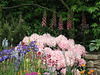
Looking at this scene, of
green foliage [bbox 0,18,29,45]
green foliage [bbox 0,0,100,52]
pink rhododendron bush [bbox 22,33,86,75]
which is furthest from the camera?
green foliage [bbox 0,0,100,52]

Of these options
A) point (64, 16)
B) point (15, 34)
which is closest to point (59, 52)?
point (15, 34)

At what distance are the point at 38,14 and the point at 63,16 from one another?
1.42m

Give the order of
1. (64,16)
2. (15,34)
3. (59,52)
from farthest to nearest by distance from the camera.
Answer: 1. (64,16)
2. (15,34)
3. (59,52)

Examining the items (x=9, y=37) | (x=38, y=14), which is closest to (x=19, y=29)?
(x=9, y=37)

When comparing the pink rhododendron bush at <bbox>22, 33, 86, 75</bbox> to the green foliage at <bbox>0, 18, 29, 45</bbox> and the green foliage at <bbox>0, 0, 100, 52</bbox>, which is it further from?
the green foliage at <bbox>0, 0, 100, 52</bbox>

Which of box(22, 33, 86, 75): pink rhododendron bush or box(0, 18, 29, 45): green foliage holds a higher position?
box(0, 18, 29, 45): green foliage

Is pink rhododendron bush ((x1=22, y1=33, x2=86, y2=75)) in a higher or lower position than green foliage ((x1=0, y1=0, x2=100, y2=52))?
lower

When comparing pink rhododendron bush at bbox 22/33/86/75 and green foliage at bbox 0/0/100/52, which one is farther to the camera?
green foliage at bbox 0/0/100/52

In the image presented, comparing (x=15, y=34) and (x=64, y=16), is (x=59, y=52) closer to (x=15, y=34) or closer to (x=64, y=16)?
(x=15, y=34)

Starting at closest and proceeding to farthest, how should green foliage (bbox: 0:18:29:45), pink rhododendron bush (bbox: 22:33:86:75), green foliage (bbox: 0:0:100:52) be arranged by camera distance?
1. pink rhododendron bush (bbox: 22:33:86:75)
2. green foliage (bbox: 0:18:29:45)
3. green foliage (bbox: 0:0:100:52)

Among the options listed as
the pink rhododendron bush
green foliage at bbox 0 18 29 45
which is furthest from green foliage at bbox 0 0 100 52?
the pink rhododendron bush

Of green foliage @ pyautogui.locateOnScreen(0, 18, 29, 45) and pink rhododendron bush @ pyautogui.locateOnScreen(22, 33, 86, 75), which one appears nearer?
pink rhododendron bush @ pyautogui.locateOnScreen(22, 33, 86, 75)

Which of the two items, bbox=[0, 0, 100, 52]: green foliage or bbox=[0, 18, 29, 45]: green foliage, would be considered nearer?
bbox=[0, 18, 29, 45]: green foliage

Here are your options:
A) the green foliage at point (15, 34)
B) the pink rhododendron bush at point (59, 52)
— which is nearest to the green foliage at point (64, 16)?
the green foliage at point (15, 34)
